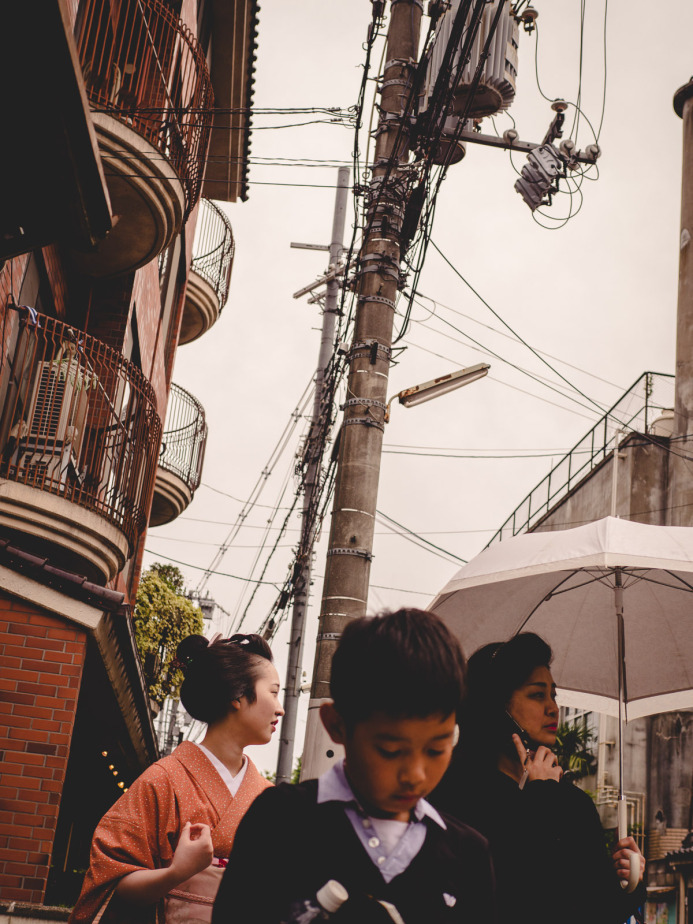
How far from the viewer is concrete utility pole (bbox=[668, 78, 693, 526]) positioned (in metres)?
25.2

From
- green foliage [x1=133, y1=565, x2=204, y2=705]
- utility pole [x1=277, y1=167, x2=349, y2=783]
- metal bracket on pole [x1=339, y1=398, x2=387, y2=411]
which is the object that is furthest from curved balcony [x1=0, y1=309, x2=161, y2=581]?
utility pole [x1=277, y1=167, x2=349, y2=783]

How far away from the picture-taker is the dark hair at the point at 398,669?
6.33 ft

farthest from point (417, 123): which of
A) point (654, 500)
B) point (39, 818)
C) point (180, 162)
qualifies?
point (654, 500)

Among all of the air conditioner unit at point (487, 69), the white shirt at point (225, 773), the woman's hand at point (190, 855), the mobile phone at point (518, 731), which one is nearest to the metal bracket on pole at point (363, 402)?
the air conditioner unit at point (487, 69)

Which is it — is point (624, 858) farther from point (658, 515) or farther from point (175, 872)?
point (658, 515)

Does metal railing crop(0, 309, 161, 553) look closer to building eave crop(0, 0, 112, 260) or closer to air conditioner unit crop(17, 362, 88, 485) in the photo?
air conditioner unit crop(17, 362, 88, 485)

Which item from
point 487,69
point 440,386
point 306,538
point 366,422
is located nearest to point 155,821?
point 366,422

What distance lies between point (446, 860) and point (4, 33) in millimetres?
3703

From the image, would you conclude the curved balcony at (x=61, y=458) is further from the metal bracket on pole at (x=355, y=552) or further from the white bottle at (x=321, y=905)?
the white bottle at (x=321, y=905)

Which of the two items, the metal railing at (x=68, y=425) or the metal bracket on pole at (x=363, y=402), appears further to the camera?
the metal railing at (x=68, y=425)

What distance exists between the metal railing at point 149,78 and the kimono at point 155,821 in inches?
269

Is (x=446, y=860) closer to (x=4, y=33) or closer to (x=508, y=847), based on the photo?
(x=508, y=847)

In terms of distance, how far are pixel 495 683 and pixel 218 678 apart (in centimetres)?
97

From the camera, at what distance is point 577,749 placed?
27.3 metres
